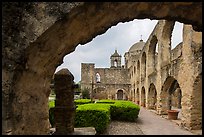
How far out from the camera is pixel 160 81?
1611 centimetres

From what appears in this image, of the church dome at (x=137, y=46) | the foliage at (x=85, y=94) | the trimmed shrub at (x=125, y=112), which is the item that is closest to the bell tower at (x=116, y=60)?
the church dome at (x=137, y=46)

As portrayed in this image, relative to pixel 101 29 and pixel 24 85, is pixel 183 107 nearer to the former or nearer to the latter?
pixel 101 29

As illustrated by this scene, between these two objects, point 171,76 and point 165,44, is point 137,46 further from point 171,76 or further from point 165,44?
point 171,76

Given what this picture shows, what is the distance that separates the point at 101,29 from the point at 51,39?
0.90 meters

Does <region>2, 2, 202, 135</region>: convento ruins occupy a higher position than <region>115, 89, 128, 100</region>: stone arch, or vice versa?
<region>2, 2, 202, 135</region>: convento ruins

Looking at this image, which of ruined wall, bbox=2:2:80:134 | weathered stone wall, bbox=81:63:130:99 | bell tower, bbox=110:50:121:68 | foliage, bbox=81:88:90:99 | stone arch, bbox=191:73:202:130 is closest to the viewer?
ruined wall, bbox=2:2:80:134

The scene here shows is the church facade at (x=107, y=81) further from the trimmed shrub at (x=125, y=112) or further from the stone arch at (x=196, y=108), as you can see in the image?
the stone arch at (x=196, y=108)

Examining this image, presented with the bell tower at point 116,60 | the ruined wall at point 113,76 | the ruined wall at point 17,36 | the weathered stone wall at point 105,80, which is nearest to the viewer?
the ruined wall at point 17,36

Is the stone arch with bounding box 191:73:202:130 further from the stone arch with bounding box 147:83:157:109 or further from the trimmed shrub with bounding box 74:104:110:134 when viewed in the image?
the stone arch with bounding box 147:83:157:109

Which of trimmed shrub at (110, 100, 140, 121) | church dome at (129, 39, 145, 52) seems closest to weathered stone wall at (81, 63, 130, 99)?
church dome at (129, 39, 145, 52)

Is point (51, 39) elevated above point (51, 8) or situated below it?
below

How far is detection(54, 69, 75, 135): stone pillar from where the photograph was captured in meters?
5.12

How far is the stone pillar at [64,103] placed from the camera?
16.8 feet

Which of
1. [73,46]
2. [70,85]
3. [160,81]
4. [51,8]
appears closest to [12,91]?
[51,8]
